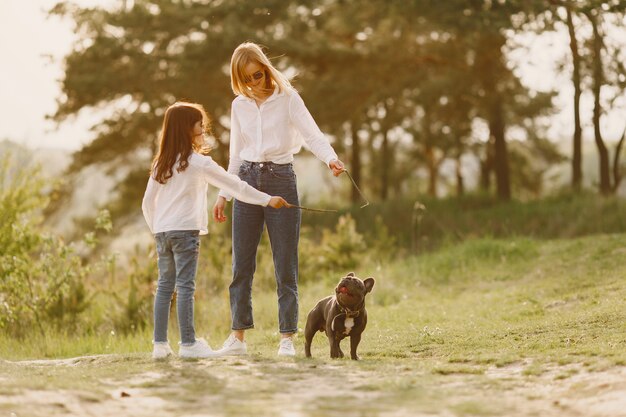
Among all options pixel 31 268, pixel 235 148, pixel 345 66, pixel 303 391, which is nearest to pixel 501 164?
pixel 345 66

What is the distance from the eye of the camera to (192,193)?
19.4 feet

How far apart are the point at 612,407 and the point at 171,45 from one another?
67.5 feet

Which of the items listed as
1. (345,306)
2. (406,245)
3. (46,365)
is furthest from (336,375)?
(406,245)

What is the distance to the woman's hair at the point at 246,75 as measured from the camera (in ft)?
19.7

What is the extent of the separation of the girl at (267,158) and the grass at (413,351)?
0.50m

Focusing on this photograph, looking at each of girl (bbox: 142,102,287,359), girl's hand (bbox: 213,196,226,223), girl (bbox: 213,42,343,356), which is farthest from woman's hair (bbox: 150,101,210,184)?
girl's hand (bbox: 213,196,226,223)

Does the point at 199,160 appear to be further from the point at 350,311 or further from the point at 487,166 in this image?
the point at 487,166

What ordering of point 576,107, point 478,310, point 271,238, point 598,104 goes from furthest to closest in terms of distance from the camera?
1. point 576,107
2. point 598,104
3. point 478,310
4. point 271,238

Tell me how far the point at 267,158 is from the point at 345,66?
18.4 m

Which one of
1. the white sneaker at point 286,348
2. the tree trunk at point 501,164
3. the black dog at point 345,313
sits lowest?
the white sneaker at point 286,348

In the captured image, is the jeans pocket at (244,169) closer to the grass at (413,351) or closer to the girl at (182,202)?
the girl at (182,202)

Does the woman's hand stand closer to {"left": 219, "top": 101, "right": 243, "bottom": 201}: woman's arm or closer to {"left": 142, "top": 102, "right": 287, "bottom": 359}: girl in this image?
{"left": 142, "top": 102, "right": 287, "bottom": 359}: girl

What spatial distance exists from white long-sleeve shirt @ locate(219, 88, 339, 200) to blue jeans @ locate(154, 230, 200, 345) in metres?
0.46

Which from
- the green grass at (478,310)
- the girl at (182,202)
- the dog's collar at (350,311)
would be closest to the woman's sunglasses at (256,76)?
the girl at (182,202)
